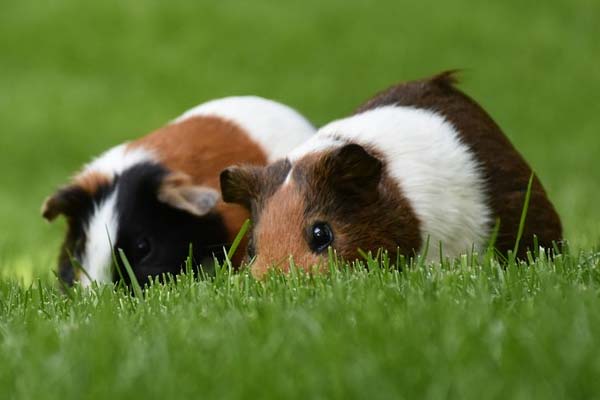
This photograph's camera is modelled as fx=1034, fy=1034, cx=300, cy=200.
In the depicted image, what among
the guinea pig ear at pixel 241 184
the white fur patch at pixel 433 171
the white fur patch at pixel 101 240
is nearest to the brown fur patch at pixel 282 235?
the guinea pig ear at pixel 241 184

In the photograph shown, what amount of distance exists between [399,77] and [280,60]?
5.13ft

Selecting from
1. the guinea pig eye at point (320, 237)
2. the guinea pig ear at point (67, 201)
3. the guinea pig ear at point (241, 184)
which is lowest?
the guinea pig ear at point (67, 201)

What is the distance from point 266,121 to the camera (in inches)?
234

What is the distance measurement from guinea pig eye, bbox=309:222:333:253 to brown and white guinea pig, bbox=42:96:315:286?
3.57 ft

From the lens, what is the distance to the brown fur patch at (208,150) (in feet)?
18.0

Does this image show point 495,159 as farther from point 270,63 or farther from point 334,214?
point 270,63

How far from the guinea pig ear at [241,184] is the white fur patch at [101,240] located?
0.65 metres

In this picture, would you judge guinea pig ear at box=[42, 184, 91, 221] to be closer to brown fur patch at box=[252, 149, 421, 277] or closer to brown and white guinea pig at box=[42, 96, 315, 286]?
brown and white guinea pig at box=[42, 96, 315, 286]

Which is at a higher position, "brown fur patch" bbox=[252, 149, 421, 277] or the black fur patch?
"brown fur patch" bbox=[252, 149, 421, 277]

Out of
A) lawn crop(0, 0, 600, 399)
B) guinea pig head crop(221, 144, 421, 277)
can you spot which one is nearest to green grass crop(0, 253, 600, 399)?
lawn crop(0, 0, 600, 399)

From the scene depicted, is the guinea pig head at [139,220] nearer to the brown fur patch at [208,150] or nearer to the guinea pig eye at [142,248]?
the guinea pig eye at [142,248]

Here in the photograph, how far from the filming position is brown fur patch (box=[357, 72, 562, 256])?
181 inches

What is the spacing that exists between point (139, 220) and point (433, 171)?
157 centimetres

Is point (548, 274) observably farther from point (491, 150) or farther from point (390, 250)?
point (491, 150)
